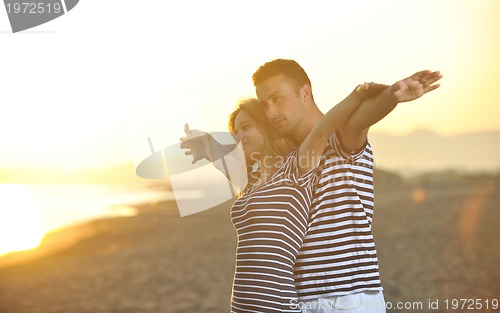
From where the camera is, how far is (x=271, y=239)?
11.5 feet

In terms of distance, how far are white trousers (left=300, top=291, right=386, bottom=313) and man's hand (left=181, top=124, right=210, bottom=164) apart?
1.25m

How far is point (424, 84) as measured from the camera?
3.17 m

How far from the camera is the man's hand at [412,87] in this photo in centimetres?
314

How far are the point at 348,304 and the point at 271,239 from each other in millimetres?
514

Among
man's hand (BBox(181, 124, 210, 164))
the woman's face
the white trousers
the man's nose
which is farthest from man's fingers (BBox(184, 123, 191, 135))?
the white trousers

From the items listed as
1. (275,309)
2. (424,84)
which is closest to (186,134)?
(275,309)

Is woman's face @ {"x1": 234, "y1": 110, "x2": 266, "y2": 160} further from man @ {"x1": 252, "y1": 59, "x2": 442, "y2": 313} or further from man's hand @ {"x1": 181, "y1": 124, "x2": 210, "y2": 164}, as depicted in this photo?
man's hand @ {"x1": 181, "y1": 124, "x2": 210, "y2": 164}

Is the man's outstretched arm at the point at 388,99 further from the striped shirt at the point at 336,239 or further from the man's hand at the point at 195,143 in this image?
the man's hand at the point at 195,143

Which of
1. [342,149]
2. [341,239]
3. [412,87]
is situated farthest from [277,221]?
[412,87]

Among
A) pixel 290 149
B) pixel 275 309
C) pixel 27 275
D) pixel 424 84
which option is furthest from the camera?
pixel 27 275

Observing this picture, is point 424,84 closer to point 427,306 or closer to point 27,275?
point 427,306

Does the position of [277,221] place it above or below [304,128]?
below

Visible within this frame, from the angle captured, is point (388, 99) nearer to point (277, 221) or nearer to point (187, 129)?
point (277, 221)

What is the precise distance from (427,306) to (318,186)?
925cm
